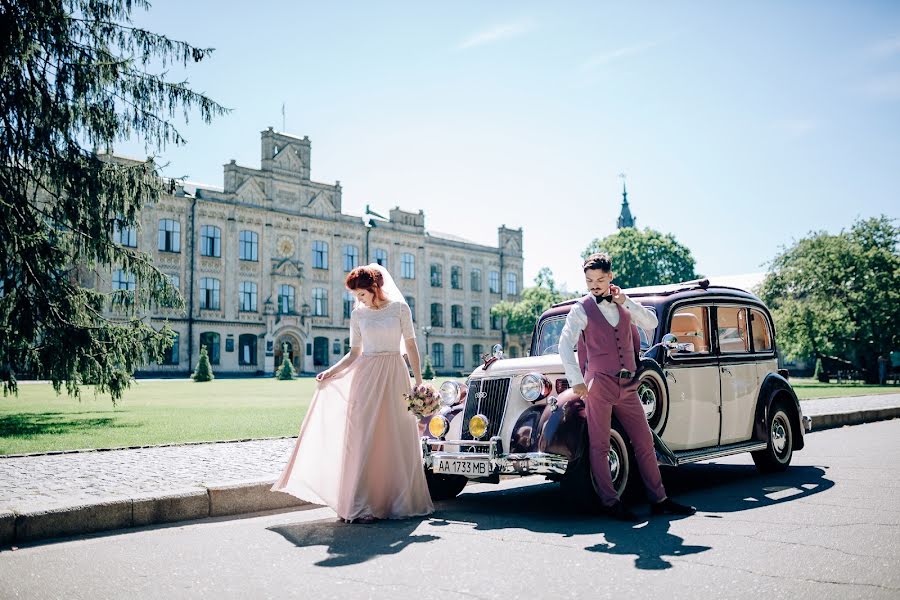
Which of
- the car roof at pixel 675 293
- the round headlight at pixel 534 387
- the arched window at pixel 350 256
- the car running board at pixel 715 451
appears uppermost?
the arched window at pixel 350 256

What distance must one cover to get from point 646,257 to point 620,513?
5527cm

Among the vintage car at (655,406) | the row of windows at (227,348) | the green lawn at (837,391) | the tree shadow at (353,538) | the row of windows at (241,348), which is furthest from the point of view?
the row of windows at (227,348)

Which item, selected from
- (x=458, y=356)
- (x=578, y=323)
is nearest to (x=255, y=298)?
(x=458, y=356)

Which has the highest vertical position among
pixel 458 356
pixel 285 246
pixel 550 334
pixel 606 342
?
pixel 285 246

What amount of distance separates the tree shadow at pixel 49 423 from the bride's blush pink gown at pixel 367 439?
691 cm

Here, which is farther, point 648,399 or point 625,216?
point 625,216

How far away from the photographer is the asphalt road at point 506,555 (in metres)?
3.81

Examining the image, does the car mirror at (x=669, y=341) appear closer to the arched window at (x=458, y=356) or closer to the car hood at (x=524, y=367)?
the car hood at (x=524, y=367)

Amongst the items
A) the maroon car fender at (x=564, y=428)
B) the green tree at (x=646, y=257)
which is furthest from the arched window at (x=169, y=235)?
the maroon car fender at (x=564, y=428)

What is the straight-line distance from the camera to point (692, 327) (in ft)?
25.1

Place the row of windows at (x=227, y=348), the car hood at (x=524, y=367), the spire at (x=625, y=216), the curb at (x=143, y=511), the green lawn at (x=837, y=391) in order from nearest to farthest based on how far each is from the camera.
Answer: the curb at (x=143, y=511), the car hood at (x=524, y=367), the green lawn at (x=837, y=391), the row of windows at (x=227, y=348), the spire at (x=625, y=216)

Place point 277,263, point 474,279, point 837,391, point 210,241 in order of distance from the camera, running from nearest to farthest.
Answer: point 837,391
point 210,241
point 277,263
point 474,279

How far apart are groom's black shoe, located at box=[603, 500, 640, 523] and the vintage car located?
0.20 metres

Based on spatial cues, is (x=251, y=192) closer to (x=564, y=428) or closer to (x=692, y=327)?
(x=692, y=327)
